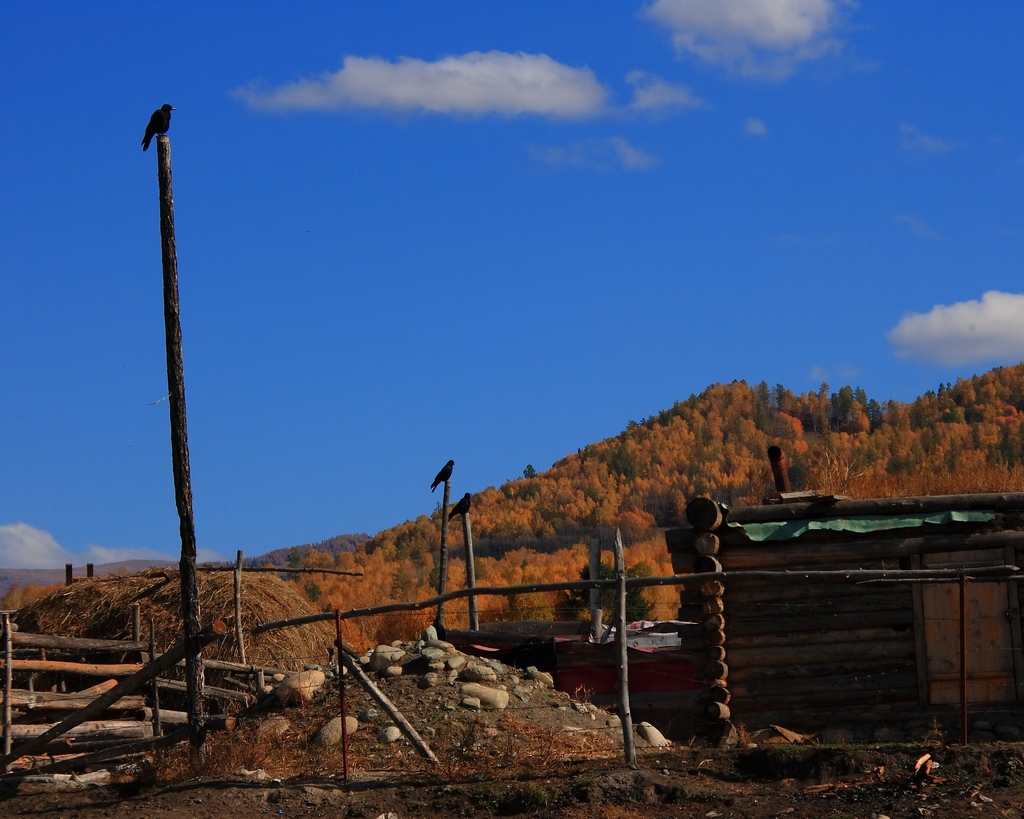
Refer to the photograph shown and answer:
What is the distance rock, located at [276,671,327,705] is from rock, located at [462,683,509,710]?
76.0 inches

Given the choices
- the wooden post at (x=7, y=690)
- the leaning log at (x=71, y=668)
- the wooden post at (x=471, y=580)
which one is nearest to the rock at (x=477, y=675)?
the wooden post at (x=471, y=580)

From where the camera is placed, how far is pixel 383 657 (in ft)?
52.1

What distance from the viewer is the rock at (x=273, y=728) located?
1317 centimetres

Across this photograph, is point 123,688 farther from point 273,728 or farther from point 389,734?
point 389,734

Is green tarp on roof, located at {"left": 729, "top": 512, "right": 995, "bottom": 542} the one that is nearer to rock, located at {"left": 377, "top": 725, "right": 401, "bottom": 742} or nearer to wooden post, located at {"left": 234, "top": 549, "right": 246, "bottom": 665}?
rock, located at {"left": 377, "top": 725, "right": 401, "bottom": 742}

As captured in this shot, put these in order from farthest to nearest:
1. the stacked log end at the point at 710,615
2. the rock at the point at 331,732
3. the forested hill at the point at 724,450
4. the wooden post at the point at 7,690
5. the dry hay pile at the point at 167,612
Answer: the forested hill at the point at 724,450, the dry hay pile at the point at 167,612, the stacked log end at the point at 710,615, the wooden post at the point at 7,690, the rock at the point at 331,732

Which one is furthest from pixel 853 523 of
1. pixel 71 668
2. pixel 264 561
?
pixel 264 561

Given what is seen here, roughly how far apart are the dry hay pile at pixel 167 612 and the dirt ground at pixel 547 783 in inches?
317

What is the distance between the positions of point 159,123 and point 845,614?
10098 mm

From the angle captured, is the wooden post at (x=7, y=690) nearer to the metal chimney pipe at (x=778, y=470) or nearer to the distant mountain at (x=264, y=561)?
the metal chimney pipe at (x=778, y=470)

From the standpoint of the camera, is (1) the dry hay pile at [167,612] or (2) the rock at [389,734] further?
(1) the dry hay pile at [167,612]

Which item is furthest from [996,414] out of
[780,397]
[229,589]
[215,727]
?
Result: [215,727]

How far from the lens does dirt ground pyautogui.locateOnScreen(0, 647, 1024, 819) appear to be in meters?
9.32

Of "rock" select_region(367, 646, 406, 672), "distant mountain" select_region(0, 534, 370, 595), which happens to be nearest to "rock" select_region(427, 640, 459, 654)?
"rock" select_region(367, 646, 406, 672)
